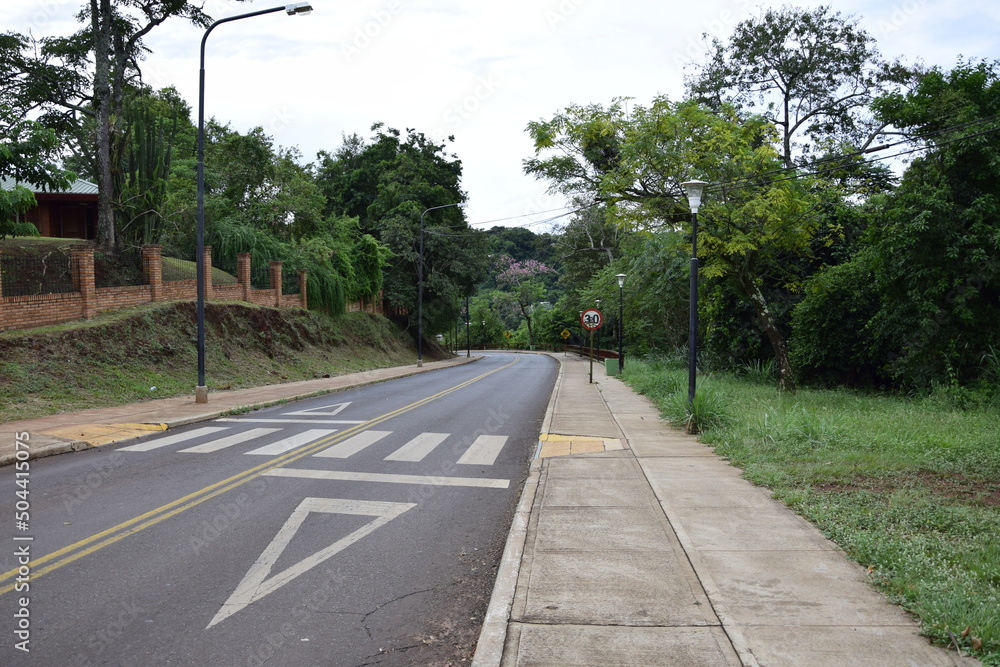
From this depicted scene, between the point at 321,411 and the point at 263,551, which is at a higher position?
the point at 263,551

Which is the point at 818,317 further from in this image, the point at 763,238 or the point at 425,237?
the point at 425,237

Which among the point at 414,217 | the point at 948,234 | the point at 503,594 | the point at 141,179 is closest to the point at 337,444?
the point at 503,594

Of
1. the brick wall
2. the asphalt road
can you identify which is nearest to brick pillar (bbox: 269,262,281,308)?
the brick wall

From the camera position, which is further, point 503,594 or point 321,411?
point 321,411

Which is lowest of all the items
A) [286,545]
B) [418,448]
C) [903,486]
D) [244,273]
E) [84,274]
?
[418,448]

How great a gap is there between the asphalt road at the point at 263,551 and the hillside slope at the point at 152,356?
5.63 m

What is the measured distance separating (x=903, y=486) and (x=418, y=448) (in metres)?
6.81

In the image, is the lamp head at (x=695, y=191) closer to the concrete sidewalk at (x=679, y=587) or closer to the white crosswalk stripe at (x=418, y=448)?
the concrete sidewalk at (x=679, y=587)

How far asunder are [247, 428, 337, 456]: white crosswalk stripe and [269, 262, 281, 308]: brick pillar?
1964cm

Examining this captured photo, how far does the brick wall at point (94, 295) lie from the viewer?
1677cm

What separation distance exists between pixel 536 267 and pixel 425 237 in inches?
1448

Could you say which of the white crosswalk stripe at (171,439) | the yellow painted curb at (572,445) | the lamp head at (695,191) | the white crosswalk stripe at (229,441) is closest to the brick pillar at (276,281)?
the white crosswalk stripe at (171,439)

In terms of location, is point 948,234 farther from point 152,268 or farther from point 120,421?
point 152,268

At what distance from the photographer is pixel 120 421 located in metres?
13.0
